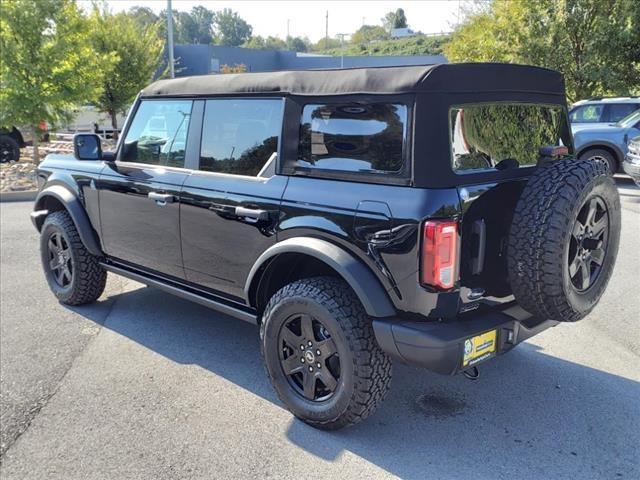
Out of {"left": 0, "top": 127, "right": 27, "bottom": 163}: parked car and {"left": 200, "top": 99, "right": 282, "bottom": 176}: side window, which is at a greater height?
{"left": 200, "top": 99, "right": 282, "bottom": 176}: side window

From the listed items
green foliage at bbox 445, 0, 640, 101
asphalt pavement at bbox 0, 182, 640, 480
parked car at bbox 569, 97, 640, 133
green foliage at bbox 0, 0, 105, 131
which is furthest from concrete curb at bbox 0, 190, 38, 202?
green foliage at bbox 445, 0, 640, 101

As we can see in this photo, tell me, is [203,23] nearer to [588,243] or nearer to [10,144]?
[10,144]

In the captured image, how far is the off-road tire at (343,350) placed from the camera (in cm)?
287

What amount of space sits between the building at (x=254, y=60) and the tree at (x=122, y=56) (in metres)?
20.0

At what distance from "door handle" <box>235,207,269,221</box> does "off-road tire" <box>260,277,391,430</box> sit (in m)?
0.43

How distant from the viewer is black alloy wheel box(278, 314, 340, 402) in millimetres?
3071

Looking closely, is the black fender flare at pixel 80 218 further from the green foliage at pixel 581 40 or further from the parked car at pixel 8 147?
the green foliage at pixel 581 40

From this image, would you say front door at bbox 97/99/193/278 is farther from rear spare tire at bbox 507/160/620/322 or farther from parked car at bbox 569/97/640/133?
parked car at bbox 569/97/640/133

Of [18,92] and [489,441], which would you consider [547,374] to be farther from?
[18,92]

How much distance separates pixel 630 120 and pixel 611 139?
0.57 metres

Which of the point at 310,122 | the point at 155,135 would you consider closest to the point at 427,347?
the point at 310,122

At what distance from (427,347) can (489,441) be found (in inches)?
31.7

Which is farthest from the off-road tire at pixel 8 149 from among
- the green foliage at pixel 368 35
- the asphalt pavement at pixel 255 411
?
the green foliage at pixel 368 35

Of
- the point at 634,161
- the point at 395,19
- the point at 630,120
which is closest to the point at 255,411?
the point at 634,161
